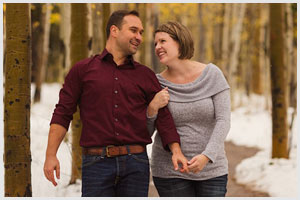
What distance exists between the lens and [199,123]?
3312 millimetres

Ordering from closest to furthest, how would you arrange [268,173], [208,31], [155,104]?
[155,104] → [268,173] → [208,31]

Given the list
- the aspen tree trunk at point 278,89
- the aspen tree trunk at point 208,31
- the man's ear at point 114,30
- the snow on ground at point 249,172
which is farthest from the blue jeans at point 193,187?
the aspen tree trunk at point 208,31

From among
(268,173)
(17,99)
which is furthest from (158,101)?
(268,173)

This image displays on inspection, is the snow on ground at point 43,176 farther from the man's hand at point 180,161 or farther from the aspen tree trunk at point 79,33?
the man's hand at point 180,161

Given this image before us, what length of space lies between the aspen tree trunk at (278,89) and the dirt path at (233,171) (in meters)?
1.18

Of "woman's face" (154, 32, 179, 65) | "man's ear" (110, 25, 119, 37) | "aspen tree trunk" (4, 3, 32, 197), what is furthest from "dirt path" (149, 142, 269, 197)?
"man's ear" (110, 25, 119, 37)

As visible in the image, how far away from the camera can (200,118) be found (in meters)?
3.29

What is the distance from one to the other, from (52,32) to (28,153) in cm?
2170

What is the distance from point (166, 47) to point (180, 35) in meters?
0.15

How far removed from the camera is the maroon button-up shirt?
3.14 metres

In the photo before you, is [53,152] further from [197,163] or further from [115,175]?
[197,163]

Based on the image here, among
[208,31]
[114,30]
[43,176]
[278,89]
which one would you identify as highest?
[208,31]

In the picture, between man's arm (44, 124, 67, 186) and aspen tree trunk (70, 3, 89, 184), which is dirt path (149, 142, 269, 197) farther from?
man's arm (44, 124, 67, 186)

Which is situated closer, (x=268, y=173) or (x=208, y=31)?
(x=268, y=173)
